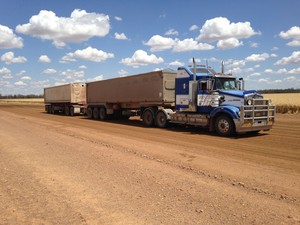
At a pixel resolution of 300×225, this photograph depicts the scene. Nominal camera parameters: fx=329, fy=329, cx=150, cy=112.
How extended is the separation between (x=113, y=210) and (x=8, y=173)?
11.7ft

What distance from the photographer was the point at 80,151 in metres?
10.3

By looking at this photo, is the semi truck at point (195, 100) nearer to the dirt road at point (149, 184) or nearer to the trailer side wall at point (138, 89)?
the trailer side wall at point (138, 89)

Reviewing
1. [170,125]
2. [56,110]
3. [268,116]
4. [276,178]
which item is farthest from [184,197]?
[56,110]

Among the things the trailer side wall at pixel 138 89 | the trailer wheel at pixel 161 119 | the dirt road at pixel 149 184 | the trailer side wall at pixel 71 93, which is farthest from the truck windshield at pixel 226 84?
the trailer side wall at pixel 71 93

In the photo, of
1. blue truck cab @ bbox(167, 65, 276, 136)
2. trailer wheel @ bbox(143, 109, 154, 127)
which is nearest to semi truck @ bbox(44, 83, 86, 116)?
trailer wheel @ bbox(143, 109, 154, 127)

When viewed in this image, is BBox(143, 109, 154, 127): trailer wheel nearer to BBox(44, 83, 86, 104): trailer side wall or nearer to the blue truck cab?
the blue truck cab

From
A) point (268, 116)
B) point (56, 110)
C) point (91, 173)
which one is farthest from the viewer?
point (56, 110)

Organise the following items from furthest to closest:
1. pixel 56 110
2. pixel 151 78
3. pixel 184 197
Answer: pixel 56 110 < pixel 151 78 < pixel 184 197

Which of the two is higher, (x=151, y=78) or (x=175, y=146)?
(x=151, y=78)

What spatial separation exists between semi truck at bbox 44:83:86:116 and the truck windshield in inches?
751

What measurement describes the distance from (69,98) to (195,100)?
19.2 metres

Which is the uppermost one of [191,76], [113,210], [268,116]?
[191,76]

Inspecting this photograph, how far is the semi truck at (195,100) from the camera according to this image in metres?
14.0

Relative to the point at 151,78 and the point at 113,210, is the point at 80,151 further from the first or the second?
the point at 151,78
